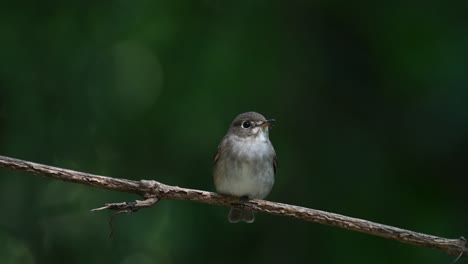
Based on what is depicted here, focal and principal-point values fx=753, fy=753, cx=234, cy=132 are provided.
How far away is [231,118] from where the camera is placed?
278 inches

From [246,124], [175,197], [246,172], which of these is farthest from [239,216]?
[175,197]

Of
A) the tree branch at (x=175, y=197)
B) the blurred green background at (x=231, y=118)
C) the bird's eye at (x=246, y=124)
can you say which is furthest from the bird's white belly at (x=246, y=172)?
the tree branch at (x=175, y=197)

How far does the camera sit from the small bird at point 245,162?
617cm

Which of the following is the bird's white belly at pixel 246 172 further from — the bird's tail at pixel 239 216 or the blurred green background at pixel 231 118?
the blurred green background at pixel 231 118

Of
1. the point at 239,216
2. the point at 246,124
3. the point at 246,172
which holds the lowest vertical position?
the point at 239,216

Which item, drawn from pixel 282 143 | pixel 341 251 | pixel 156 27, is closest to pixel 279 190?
pixel 282 143

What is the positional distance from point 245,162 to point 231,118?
86 centimetres

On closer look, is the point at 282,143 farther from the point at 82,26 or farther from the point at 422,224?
the point at 82,26

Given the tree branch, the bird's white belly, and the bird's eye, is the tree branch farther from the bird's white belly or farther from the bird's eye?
the bird's eye

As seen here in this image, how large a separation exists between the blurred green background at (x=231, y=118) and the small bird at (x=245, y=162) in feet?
1.52

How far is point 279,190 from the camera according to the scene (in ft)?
23.9

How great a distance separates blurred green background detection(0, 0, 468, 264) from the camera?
265 inches

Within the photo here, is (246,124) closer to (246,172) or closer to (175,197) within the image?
(246,172)

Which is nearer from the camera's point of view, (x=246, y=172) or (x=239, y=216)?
(x=246, y=172)
